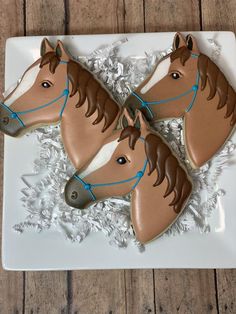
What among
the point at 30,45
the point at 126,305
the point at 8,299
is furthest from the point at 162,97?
the point at 8,299

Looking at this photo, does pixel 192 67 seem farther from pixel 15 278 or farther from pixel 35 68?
pixel 15 278

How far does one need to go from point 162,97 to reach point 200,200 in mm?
266

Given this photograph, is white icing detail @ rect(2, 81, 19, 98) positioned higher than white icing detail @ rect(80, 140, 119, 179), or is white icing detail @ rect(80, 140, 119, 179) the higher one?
white icing detail @ rect(2, 81, 19, 98)

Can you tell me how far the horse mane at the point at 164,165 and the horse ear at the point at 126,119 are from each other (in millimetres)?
13

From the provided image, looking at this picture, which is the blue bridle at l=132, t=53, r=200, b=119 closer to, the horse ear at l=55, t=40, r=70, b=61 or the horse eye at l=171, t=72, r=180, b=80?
the horse eye at l=171, t=72, r=180, b=80

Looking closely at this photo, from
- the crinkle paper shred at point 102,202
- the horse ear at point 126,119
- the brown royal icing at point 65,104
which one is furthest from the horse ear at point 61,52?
the horse ear at point 126,119

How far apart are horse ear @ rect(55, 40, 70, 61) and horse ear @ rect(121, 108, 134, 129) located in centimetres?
21

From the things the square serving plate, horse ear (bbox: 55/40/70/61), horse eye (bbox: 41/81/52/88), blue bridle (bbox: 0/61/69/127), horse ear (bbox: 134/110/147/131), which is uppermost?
horse ear (bbox: 55/40/70/61)

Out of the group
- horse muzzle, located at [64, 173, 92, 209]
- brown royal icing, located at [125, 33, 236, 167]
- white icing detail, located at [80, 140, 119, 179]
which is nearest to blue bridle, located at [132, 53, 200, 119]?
brown royal icing, located at [125, 33, 236, 167]

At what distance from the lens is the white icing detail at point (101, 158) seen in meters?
0.84

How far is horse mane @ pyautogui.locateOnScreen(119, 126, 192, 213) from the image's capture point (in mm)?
832

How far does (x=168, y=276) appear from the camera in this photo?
94 cm

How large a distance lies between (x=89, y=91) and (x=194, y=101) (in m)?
0.26

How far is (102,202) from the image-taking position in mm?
898
